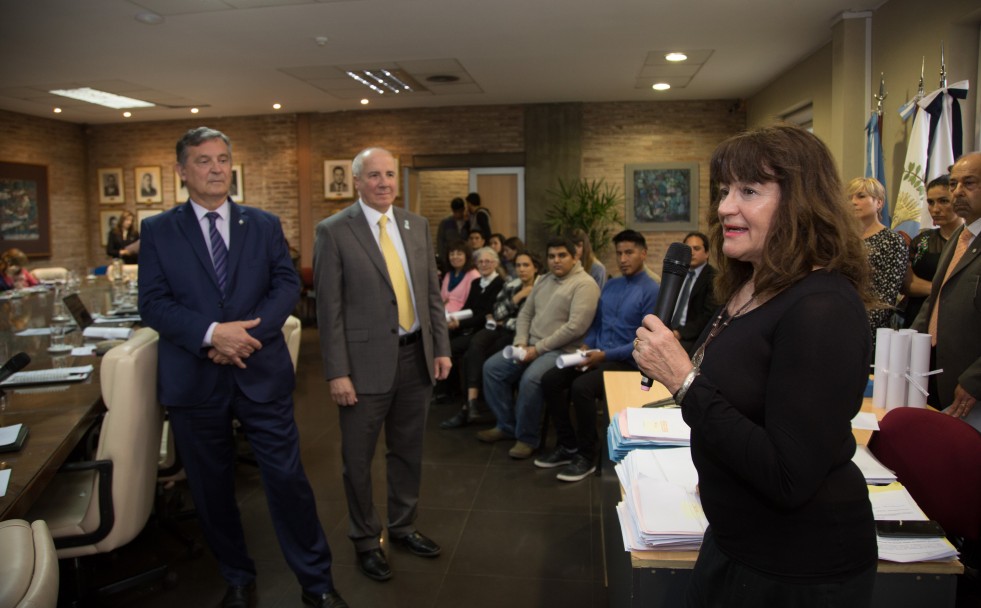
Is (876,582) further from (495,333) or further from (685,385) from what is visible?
(495,333)

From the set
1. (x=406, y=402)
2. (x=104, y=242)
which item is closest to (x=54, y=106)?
(x=104, y=242)

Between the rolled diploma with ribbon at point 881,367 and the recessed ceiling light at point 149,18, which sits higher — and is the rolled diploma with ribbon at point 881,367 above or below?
below

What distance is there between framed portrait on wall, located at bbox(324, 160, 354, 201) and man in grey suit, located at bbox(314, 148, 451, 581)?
8468 millimetres

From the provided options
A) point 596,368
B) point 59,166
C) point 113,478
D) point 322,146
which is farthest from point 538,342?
point 59,166

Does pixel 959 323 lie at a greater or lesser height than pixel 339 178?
lesser

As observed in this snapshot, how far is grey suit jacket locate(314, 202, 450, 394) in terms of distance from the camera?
2.74 metres

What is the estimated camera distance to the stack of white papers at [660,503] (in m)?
1.53

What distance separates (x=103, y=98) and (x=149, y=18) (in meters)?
4.67

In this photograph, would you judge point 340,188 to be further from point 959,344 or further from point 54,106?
point 959,344

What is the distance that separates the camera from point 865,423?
7.07ft

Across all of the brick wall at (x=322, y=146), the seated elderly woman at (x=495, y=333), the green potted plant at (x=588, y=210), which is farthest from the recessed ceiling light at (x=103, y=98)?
the seated elderly woman at (x=495, y=333)

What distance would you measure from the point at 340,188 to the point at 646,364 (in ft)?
34.5

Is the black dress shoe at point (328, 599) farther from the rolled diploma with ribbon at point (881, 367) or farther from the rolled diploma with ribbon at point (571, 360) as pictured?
the rolled diploma with ribbon at point (881, 367)

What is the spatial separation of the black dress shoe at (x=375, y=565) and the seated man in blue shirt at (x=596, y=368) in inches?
58.4
